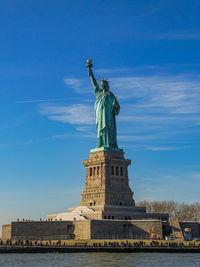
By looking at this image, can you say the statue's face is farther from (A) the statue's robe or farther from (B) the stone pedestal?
(B) the stone pedestal

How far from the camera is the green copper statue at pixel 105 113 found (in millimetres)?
81750

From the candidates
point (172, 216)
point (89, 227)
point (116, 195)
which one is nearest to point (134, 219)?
point (116, 195)

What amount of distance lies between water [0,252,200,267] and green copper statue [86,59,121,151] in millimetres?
29993

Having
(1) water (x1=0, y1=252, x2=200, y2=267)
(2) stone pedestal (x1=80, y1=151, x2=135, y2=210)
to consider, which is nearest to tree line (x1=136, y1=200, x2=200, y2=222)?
(2) stone pedestal (x1=80, y1=151, x2=135, y2=210)

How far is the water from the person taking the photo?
44719 mm

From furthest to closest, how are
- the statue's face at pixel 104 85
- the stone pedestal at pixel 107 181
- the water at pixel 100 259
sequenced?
the statue's face at pixel 104 85
the stone pedestal at pixel 107 181
the water at pixel 100 259

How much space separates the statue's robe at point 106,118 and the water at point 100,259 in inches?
1185

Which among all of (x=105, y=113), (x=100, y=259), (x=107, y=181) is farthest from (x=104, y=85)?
(x=100, y=259)

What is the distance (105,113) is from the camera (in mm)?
82000

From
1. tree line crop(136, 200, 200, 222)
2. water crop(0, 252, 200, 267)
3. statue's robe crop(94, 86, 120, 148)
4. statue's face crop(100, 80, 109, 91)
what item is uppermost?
statue's face crop(100, 80, 109, 91)

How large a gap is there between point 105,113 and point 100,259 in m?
37.3

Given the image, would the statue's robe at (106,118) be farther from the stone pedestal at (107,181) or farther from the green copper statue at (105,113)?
the stone pedestal at (107,181)

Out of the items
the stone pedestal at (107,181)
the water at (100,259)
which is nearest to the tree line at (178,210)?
the stone pedestal at (107,181)

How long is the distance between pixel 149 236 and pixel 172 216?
27561 mm
